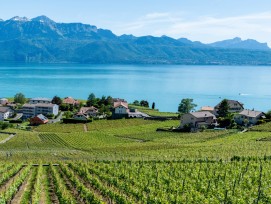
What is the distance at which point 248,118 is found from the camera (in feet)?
258

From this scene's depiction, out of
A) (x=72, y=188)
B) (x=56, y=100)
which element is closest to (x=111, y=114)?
(x=56, y=100)

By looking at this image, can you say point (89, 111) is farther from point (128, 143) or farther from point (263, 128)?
point (263, 128)

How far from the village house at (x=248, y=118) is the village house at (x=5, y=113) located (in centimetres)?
5492

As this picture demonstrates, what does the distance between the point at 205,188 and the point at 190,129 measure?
48767mm

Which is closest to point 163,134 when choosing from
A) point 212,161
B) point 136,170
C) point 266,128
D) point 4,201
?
point 266,128

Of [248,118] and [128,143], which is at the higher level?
[248,118]

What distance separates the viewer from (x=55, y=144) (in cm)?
6025

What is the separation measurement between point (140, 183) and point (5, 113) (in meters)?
70.5

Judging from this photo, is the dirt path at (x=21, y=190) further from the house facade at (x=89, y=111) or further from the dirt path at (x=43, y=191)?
the house facade at (x=89, y=111)

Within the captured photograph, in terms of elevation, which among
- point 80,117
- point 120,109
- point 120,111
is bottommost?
point 80,117

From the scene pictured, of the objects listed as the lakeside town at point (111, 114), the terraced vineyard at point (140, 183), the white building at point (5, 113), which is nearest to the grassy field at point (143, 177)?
the terraced vineyard at point (140, 183)

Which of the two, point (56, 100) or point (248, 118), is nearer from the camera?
point (248, 118)

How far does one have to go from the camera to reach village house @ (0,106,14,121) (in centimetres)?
8869

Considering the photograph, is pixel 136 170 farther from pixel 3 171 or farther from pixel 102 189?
pixel 3 171
